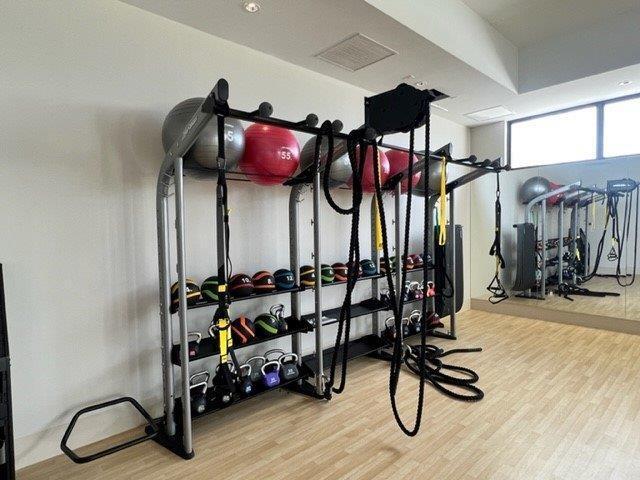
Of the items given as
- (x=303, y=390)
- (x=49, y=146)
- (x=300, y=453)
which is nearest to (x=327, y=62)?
(x=49, y=146)

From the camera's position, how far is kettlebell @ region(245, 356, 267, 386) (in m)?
2.53

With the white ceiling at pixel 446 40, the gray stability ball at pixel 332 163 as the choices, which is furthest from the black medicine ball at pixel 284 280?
the white ceiling at pixel 446 40

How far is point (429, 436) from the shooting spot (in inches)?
86.7

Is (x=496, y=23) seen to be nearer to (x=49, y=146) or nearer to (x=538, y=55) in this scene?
(x=538, y=55)

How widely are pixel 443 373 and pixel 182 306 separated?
220cm

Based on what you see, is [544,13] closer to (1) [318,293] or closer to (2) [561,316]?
(1) [318,293]

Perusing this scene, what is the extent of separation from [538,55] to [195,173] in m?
3.79

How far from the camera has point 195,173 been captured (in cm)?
227

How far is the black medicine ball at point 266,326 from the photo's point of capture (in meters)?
2.57

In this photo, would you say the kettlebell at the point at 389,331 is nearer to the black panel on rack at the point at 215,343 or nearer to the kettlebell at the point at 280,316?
the black panel on rack at the point at 215,343

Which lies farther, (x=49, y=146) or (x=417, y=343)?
(x=417, y=343)

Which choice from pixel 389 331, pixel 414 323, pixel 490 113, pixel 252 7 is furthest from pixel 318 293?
pixel 490 113

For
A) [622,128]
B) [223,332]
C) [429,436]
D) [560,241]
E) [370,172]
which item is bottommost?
[429,436]

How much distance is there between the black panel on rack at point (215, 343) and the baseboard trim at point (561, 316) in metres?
3.47
